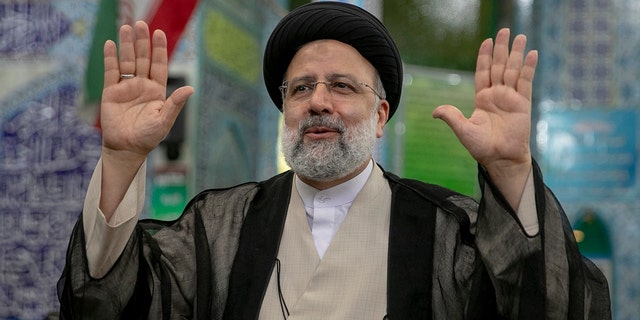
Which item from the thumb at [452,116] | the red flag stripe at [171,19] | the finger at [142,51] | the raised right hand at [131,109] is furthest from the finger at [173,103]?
the red flag stripe at [171,19]

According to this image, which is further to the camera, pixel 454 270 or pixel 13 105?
pixel 13 105

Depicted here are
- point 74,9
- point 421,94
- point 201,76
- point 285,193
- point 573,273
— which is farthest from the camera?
point 421,94

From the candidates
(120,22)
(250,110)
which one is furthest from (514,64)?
(250,110)

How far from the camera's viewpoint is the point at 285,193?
2.15 meters

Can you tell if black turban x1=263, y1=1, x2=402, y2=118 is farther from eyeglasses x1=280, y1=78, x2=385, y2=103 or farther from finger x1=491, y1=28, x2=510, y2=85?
finger x1=491, y1=28, x2=510, y2=85

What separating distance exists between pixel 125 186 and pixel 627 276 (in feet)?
10.6

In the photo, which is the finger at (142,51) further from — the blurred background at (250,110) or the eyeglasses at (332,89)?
the blurred background at (250,110)

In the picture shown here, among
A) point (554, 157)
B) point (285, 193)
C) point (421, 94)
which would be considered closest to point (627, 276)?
point (554, 157)

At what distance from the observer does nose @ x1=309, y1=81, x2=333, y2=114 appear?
6.62ft

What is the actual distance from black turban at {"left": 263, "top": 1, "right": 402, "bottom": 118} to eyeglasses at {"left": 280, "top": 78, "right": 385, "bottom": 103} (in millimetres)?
117

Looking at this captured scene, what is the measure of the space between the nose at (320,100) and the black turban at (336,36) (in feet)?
0.53

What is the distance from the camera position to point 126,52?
6.14 feet

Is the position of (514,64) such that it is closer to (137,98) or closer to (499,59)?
(499,59)

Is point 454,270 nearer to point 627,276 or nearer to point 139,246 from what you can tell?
point 139,246
